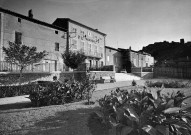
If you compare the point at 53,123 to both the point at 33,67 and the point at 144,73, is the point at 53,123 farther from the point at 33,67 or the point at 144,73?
the point at 144,73

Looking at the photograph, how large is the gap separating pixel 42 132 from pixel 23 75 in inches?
484

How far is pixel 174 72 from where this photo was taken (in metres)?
23.4

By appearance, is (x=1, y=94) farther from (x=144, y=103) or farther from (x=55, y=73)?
(x=144, y=103)

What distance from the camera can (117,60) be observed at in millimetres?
36781

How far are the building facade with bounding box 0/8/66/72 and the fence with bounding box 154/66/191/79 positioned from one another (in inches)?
660

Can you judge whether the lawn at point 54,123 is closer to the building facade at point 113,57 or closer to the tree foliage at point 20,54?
the tree foliage at point 20,54

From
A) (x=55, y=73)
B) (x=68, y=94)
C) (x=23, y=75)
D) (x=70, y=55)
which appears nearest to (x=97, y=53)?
(x=70, y=55)

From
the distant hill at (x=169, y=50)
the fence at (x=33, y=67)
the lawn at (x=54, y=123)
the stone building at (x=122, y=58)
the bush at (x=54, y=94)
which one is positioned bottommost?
the lawn at (x=54, y=123)

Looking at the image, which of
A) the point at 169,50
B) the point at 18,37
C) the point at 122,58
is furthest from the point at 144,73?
the point at 169,50

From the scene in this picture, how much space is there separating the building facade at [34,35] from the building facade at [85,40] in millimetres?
1396

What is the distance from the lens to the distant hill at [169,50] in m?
41.7

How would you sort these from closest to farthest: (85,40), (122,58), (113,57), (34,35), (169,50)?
(34,35)
(85,40)
(113,57)
(122,58)
(169,50)

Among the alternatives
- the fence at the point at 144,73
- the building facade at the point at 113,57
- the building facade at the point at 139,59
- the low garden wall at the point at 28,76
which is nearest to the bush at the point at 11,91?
the low garden wall at the point at 28,76

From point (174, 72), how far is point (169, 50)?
2913 centimetres
